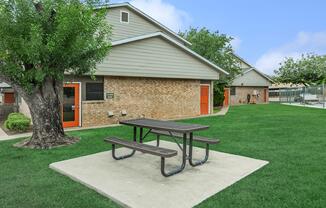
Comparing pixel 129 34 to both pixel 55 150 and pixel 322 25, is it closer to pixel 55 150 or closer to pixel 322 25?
pixel 55 150

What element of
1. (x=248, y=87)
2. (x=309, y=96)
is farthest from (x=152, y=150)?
(x=248, y=87)

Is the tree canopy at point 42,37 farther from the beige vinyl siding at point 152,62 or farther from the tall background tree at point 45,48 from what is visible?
the beige vinyl siding at point 152,62

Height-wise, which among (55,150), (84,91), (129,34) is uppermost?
(129,34)

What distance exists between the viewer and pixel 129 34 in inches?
701

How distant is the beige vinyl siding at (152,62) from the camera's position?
40.7 feet

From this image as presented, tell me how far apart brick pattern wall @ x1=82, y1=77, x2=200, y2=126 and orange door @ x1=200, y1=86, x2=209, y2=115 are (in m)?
0.55

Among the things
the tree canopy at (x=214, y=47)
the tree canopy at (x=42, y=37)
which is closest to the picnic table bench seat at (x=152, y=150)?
the tree canopy at (x=42, y=37)

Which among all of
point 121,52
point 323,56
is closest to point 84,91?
point 121,52

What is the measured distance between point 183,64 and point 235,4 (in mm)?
5327

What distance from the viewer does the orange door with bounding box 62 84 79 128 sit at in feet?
37.8

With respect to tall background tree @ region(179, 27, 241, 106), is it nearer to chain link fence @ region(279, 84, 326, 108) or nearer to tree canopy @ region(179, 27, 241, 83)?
tree canopy @ region(179, 27, 241, 83)

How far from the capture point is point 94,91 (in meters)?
12.2

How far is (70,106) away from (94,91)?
1327 mm

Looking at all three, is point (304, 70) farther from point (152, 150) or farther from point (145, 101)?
point (152, 150)
